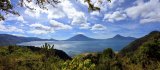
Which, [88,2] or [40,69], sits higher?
[88,2]

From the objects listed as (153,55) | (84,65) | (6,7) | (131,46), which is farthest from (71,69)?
(131,46)

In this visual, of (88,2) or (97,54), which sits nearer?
(88,2)

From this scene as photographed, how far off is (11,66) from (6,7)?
2589mm

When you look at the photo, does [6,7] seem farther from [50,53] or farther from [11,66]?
[50,53]

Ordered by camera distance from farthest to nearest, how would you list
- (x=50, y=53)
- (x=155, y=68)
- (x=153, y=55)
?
(x=153, y=55)
(x=50, y=53)
(x=155, y=68)

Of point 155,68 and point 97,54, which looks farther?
point 97,54

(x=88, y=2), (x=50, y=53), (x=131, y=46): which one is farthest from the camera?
(x=131, y=46)

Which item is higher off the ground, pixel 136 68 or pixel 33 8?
pixel 33 8

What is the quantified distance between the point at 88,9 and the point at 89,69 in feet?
10.1

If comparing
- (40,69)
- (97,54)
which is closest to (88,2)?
(40,69)

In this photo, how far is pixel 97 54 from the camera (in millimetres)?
50906

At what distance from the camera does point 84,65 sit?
29.9ft

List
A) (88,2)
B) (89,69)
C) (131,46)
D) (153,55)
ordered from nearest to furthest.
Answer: (89,69) → (88,2) → (153,55) → (131,46)

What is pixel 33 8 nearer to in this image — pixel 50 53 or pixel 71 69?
pixel 71 69
